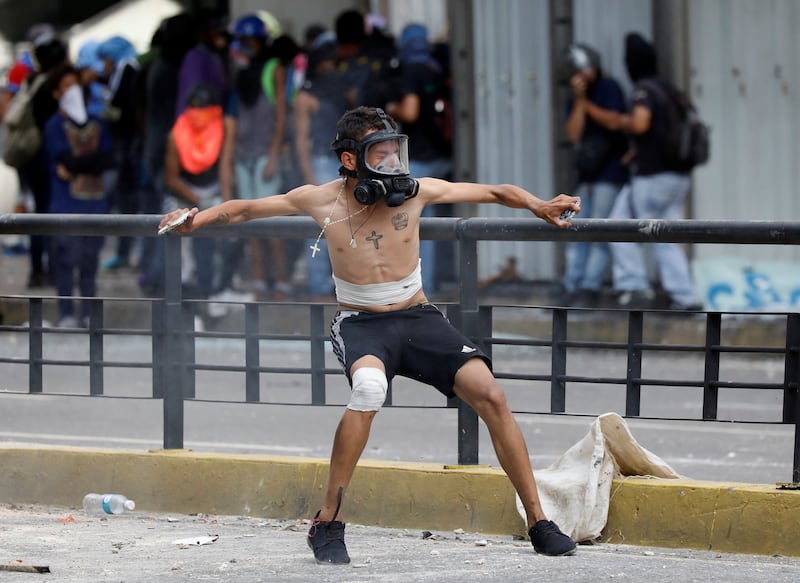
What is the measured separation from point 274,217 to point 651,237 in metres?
1.52

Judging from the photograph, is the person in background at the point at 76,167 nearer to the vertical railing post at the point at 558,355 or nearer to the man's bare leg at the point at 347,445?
the vertical railing post at the point at 558,355

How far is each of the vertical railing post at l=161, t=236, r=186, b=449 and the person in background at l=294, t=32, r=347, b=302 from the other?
21.4 feet

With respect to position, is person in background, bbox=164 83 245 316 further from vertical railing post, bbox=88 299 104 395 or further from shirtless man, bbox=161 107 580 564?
shirtless man, bbox=161 107 580 564

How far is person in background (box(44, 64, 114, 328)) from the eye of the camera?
13555mm

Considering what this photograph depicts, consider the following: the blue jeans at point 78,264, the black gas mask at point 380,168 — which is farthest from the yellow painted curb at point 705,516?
the blue jeans at point 78,264

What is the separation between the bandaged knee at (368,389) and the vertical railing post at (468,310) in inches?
33.4

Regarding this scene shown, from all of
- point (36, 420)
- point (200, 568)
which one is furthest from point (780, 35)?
point (200, 568)

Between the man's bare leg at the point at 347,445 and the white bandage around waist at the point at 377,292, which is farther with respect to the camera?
the white bandage around waist at the point at 377,292

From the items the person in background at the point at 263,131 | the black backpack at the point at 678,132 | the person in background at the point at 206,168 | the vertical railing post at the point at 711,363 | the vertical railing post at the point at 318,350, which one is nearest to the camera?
the vertical railing post at the point at 711,363

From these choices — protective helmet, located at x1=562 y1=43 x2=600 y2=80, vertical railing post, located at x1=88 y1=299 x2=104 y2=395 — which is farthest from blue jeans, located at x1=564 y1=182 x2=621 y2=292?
vertical railing post, located at x1=88 y1=299 x2=104 y2=395

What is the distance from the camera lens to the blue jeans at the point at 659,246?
1288 cm

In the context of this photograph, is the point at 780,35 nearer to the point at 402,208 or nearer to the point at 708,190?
the point at 708,190

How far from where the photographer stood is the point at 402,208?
6.20 m

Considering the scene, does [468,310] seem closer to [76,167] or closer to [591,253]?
[591,253]
